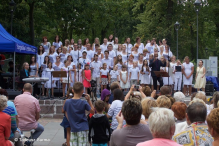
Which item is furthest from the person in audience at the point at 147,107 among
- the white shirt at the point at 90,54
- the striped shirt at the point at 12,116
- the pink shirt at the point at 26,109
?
the white shirt at the point at 90,54

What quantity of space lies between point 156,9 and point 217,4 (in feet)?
19.2

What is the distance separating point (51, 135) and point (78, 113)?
13.8 feet

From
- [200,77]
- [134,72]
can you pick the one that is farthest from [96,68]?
[200,77]

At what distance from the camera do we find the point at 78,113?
646 cm

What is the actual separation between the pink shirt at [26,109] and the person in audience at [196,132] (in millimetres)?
4178

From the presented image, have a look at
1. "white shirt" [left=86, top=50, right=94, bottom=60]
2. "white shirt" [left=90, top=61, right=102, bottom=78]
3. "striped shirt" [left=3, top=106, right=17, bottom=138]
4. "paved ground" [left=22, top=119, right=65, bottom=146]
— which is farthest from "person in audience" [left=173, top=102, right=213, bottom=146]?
"white shirt" [left=86, top=50, right=94, bottom=60]

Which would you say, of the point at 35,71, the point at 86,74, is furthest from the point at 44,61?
the point at 86,74

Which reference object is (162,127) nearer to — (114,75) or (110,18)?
(114,75)

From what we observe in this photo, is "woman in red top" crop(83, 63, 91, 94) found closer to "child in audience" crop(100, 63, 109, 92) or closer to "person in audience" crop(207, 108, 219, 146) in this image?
"child in audience" crop(100, 63, 109, 92)

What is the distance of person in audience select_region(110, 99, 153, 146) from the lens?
154 inches

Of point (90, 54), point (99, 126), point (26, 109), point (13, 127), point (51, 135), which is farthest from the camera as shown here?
point (90, 54)

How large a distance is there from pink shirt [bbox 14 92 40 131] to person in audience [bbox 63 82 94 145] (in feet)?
3.52

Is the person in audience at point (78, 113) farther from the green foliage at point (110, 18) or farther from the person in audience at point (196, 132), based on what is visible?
the green foliage at point (110, 18)

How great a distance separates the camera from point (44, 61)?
16.0 m
